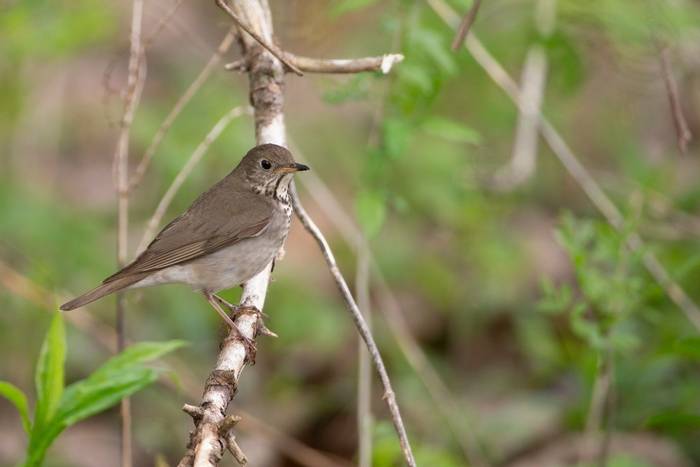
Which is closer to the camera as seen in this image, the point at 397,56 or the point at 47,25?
the point at 397,56

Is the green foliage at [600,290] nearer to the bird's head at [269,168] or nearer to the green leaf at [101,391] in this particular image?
the bird's head at [269,168]

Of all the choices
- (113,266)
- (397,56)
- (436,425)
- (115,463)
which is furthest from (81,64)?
(397,56)

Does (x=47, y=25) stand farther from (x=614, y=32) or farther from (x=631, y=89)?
(x=631, y=89)

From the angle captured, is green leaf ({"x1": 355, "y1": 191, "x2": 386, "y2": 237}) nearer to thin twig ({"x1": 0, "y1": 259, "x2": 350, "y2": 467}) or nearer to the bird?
the bird

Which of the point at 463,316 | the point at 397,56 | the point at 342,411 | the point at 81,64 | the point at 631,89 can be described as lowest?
the point at 397,56

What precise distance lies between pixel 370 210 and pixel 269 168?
1.76 feet

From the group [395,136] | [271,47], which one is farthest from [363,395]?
[271,47]

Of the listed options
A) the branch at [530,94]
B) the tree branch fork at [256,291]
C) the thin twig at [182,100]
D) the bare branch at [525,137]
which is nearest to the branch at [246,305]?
the tree branch fork at [256,291]

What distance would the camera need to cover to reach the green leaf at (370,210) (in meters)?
4.55

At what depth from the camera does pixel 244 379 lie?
290 inches

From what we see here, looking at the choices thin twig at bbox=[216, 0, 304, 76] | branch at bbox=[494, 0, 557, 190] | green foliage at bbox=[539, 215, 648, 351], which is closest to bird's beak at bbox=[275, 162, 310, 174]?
thin twig at bbox=[216, 0, 304, 76]

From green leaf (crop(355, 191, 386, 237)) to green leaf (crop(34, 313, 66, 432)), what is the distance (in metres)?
1.39

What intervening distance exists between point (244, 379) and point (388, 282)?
1.38 meters

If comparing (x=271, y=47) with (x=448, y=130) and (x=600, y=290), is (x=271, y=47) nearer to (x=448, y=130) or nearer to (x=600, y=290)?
(x=448, y=130)
